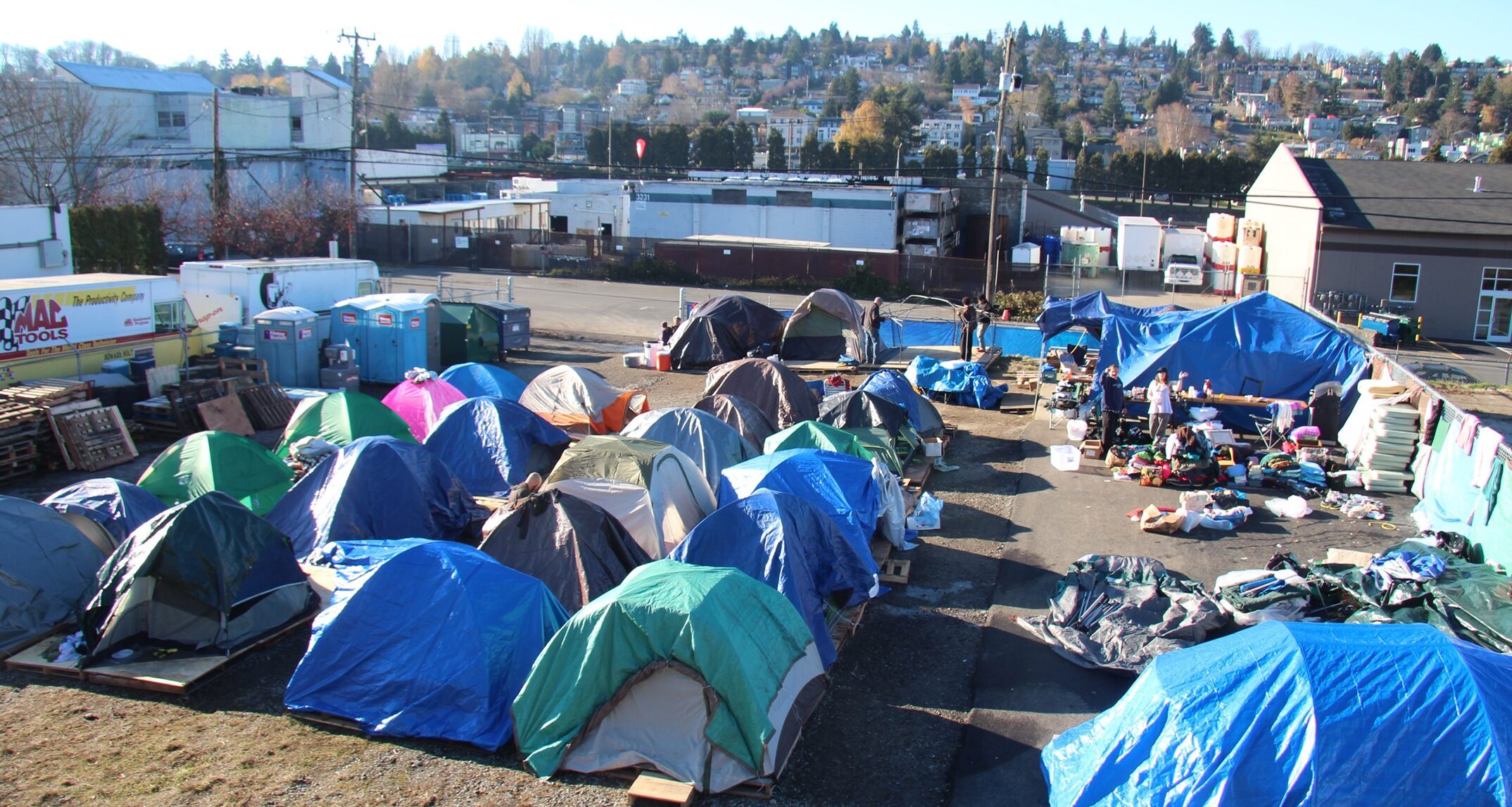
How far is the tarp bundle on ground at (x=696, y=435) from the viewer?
12984 mm

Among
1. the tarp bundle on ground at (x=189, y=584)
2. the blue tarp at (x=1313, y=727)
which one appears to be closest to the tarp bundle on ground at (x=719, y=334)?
the tarp bundle on ground at (x=189, y=584)

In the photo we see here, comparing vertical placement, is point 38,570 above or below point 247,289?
below

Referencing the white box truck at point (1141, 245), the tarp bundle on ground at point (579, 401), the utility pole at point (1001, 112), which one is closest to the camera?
the tarp bundle on ground at point (579, 401)

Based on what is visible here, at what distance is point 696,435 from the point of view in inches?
516

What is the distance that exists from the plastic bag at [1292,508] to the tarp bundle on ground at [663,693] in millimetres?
8596

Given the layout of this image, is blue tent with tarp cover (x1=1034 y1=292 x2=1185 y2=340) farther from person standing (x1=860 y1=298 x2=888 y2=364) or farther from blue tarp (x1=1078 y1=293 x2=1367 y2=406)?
person standing (x1=860 y1=298 x2=888 y2=364)

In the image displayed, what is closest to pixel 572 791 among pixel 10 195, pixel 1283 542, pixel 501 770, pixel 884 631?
pixel 501 770

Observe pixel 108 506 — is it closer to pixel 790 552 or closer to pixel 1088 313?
pixel 790 552

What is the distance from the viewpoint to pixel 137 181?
4328cm

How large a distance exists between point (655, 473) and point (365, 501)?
9.80 feet

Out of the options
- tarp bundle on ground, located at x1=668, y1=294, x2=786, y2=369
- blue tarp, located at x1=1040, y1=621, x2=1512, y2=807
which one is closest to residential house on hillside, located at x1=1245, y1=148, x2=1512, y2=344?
tarp bundle on ground, located at x1=668, y1=294, x2=786, y2=369

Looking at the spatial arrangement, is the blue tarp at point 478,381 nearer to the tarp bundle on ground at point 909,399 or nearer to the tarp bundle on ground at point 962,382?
the tarp bundle on ground at point 909,399

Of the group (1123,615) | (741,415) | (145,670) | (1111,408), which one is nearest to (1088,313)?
(1111,408)

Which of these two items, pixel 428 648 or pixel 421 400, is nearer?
pixel 428 648
